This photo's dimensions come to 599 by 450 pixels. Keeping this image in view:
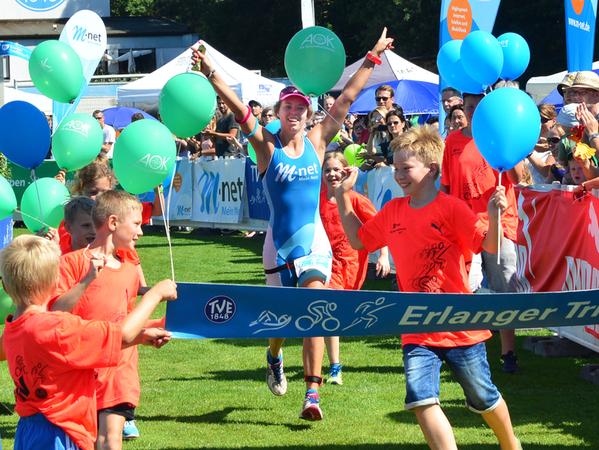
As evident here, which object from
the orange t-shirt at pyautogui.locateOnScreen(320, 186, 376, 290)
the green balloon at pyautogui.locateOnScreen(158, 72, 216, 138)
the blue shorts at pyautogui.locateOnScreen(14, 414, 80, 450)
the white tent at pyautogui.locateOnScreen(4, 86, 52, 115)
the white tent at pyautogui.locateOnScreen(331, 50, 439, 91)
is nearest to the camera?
the blue shorts at pyautogui.locateOnScreen(14, 414, 80, 450)

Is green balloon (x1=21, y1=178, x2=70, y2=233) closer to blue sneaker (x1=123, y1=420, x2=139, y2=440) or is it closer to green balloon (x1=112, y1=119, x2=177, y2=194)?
green balloon (x1=112, y1=119, x2=177, y2=194)

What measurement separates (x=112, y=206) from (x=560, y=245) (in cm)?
459

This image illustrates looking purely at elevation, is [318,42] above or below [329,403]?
above

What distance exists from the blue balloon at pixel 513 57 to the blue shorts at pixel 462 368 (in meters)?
4.10

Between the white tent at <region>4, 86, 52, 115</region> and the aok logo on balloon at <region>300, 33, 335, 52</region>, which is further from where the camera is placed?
the white tent at <region>4, 86, 52, 115</region>

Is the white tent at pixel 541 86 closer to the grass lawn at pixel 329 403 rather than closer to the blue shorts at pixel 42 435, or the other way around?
the grass lawn at pixel 329 403

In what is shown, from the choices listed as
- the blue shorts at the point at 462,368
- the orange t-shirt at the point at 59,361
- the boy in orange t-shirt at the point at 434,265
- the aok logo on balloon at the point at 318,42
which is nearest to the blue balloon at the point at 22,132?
the aok logo on balloon at the point at 318,42

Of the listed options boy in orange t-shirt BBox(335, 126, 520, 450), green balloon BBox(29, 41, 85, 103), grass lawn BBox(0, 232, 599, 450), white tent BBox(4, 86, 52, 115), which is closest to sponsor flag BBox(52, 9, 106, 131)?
green balloon BBox(29, 41, 85, 103)

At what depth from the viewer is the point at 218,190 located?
2206 cm

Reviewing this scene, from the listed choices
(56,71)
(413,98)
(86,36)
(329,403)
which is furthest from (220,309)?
(413,98)

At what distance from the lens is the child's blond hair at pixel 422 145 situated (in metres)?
6.11

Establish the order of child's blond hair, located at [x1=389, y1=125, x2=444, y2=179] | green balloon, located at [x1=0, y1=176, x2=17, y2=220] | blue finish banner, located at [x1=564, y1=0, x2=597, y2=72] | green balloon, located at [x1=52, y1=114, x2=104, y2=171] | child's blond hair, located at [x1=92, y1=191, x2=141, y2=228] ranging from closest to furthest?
child's blond hair, located at [x1=92, y1=191, x2=141, y2=228] → child's blond hair, located at [x1=389, y1=125, x2=444, y2=179] → green balloon, located at [x1=0, y1=176, x2=17, y2=220] → green balloon, located at [x1=52, y1=114, x2=104, y2=171] → blue finish banner, located at [x1=564, y1=0, x2=597, y2=72]

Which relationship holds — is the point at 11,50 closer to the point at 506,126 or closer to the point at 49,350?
the point at 506,126

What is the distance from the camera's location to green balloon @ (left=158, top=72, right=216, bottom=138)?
6891 millimetres
